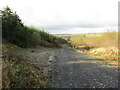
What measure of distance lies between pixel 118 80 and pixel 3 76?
4400 mm

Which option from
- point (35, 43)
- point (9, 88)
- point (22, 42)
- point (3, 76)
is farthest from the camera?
point (35, 43)

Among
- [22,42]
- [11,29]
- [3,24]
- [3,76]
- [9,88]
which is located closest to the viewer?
[9,88]

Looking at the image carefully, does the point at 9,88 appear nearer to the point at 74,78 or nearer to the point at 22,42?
the point at 74,78

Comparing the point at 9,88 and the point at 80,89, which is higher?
the point at 9,88

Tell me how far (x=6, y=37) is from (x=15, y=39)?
3.45 ft

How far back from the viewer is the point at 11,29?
13398 mm

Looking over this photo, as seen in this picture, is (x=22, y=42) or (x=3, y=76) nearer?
(x=3, y=76)

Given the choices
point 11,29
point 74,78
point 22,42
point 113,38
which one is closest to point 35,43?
point 22,42

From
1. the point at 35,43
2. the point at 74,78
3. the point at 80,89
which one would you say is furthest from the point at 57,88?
the point at 35,43

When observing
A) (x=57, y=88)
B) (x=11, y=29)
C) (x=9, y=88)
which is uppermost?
(x=11, y=29)

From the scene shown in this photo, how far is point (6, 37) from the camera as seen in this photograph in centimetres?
1346

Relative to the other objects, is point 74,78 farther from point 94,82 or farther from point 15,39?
point 15,39

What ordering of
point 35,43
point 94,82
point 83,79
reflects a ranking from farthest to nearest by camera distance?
point 35,43 → point 83,79 → point 94,82

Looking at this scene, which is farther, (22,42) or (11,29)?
(22,42)
